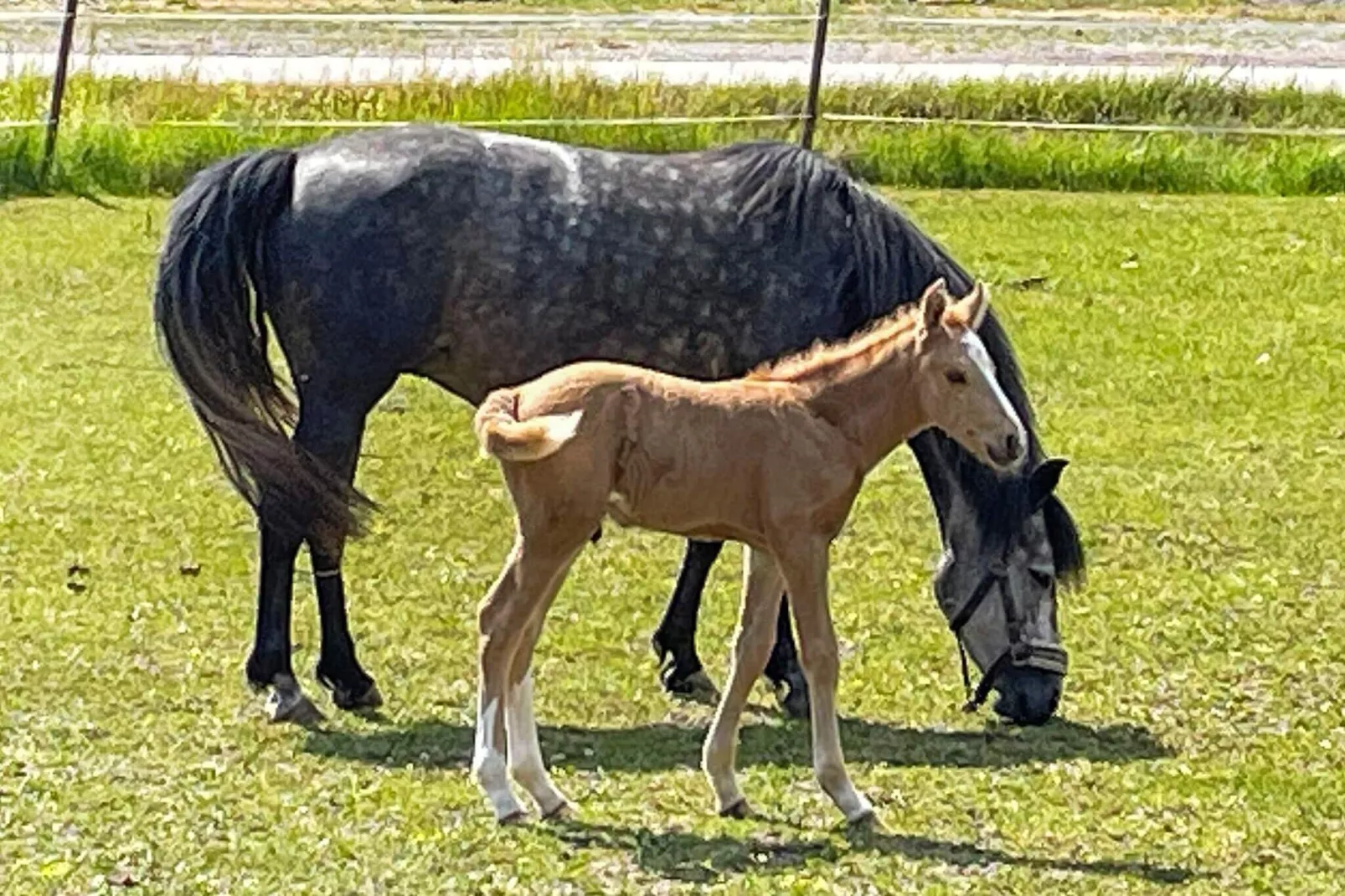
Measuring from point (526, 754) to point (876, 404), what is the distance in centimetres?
114

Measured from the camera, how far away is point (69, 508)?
9664 mm

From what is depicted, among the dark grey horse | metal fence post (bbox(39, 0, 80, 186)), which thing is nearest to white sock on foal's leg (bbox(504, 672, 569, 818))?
the dark grey horse

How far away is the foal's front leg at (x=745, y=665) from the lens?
20.6 ft

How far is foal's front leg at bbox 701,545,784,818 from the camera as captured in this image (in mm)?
6273

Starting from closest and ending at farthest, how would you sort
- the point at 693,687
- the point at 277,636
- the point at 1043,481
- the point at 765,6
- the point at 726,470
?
1. the point at 726,470
2. the point at 1043,481
3. the point at 277,636
4. the point at 693,687
5. the point at 765,6

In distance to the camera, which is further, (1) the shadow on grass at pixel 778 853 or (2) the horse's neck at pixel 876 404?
(2) the horse's neck at pixel 876 404

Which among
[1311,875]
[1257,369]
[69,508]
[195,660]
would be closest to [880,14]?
[1257,369]

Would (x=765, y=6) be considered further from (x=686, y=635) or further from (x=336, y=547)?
(x=336, y=547)

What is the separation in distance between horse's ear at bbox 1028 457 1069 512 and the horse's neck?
93cm

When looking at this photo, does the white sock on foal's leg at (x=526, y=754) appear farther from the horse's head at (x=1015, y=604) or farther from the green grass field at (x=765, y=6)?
the green grass field at (x=765, y=6)

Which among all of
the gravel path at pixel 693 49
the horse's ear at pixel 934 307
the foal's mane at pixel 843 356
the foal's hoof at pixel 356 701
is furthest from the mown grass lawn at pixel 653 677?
the gravel path at pixel 693 49

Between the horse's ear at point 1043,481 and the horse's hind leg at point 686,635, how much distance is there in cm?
102

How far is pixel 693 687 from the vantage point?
7738 mm

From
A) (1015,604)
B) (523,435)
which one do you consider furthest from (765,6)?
(523,435)
